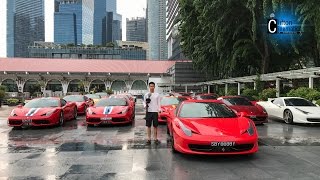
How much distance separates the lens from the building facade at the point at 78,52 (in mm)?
113125

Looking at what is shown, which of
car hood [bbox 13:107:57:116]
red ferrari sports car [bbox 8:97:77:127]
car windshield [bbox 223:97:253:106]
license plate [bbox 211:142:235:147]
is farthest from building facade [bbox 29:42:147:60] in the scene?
license plate [bbox 211:142:235:147]

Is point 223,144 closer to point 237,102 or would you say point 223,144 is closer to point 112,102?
point 112,102

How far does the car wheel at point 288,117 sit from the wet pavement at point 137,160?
4323mm

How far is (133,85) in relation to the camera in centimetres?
7369

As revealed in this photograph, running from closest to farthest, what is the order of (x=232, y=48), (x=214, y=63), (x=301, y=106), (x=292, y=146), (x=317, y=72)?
(x=292, y=146), (x=301, y=106), (x=317, y=72), (x=232, y=48), (x=214, y=63)

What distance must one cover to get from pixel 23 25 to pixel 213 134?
17837cm

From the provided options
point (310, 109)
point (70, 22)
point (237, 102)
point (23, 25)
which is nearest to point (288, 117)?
point (310, 109)

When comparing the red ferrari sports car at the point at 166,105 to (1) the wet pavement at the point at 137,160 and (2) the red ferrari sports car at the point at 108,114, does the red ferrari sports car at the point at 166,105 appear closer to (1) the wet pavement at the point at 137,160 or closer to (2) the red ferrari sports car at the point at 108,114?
(2) the red ferrari sports car at the point at 108,114

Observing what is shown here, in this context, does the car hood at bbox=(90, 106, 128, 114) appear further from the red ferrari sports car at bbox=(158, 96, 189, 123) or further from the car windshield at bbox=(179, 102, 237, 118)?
the car windshield at bbox=(179, 102, 237, 118)

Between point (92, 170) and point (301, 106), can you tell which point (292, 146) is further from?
point (301, 106)

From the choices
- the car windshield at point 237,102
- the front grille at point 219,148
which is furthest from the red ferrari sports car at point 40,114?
the front grille at point 219,148

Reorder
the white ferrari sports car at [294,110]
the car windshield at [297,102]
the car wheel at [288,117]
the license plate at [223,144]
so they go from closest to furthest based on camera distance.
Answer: the license plate at [223,144], the white ferrari sports car at [294,110], the car wheel at [288,117], the car windshield at [297,102]

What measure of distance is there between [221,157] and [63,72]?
65206 millimetres

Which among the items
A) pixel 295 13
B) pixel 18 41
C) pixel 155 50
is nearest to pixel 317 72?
pixel 295 13
